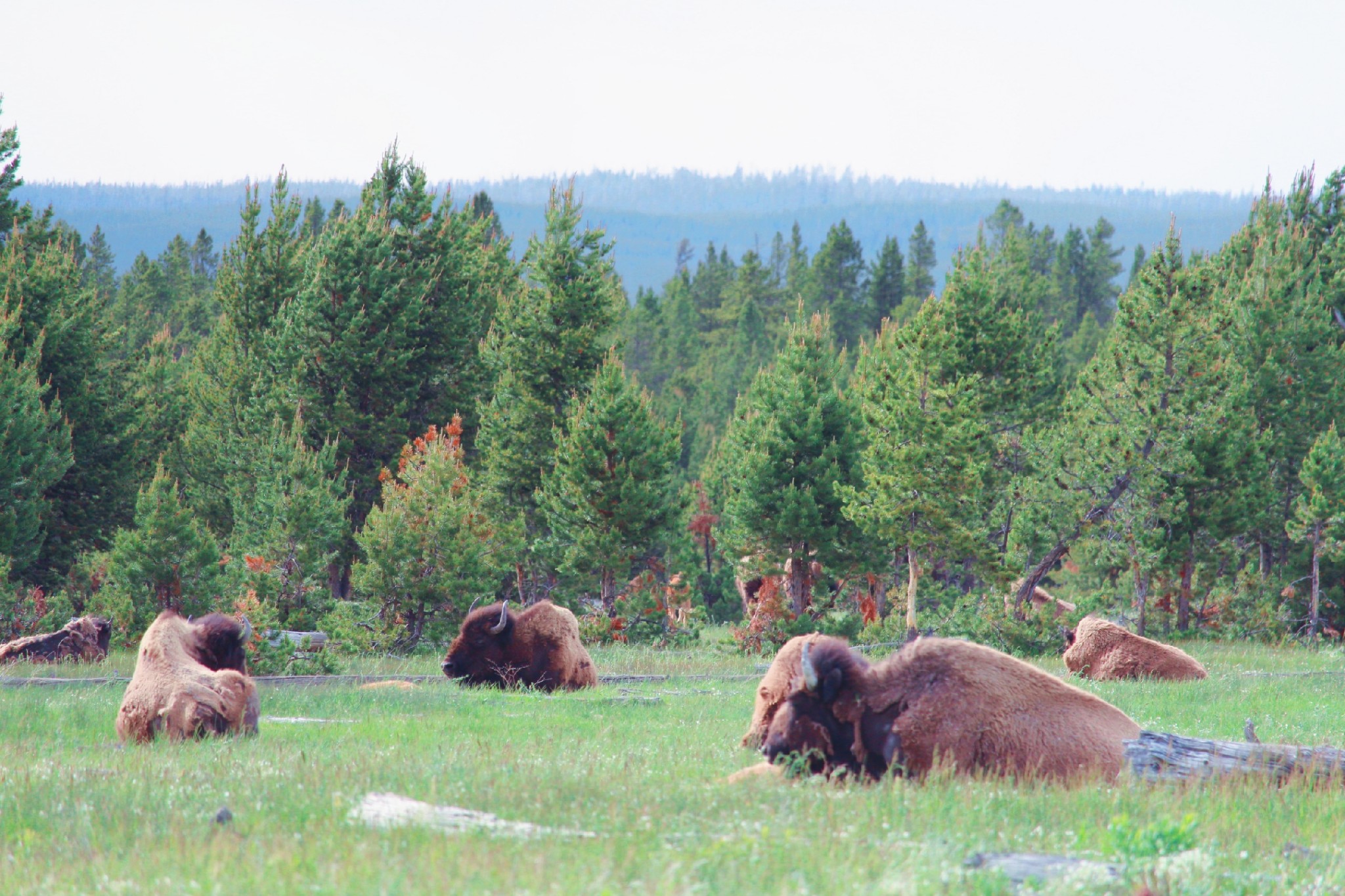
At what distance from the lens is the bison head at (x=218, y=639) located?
11898 mm

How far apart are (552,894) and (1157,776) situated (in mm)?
5360

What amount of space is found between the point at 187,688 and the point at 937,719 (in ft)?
23.5

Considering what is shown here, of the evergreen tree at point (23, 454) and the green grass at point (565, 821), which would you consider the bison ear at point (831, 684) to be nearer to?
the green grass at point (565, 821)

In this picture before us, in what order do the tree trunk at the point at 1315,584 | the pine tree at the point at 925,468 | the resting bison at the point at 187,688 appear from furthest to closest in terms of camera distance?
the tree trunk at the point at 1315,584 < the pine tree at the point at 925,468 < the resting bison at the point at 187,688

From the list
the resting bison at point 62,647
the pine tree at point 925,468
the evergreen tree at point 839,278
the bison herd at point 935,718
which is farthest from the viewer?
the evergreen tree at point 839,278

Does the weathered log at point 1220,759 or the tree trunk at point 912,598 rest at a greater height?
the weathered log at point 1220,759

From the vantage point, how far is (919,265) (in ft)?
335

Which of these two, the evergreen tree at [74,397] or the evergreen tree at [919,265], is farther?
the evergreen tree at [919,265]

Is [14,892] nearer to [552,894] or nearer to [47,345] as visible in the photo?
[552,894]

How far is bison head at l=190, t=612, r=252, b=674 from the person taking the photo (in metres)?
11.9

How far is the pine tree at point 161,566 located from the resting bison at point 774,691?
1776 centimetres

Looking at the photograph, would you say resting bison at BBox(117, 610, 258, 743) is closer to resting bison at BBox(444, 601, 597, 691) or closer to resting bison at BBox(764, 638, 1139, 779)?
resting bison at BBox(764, 638, 1139, 779)

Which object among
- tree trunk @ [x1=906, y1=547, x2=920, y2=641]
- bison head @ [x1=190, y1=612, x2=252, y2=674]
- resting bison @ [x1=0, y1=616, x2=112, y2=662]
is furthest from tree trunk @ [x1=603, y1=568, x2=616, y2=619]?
bison head @ [x1=190, y1=612, x2=252, y2=674]

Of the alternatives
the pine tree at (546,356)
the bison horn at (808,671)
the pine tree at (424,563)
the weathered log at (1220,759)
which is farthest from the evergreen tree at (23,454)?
the weathered log at (1220,759)
